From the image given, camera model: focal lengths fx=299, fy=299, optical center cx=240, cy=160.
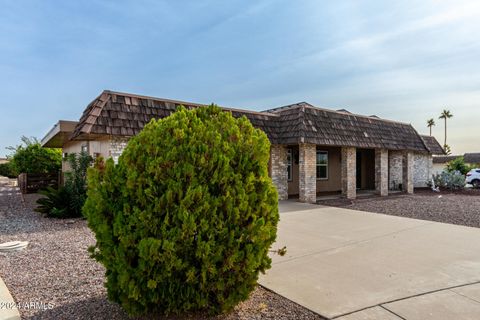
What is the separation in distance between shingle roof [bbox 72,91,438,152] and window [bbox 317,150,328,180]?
2206mm

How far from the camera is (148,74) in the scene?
1268 centimetres

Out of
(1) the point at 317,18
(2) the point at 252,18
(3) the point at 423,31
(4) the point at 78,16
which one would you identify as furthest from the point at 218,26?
(3) the point at 423,31

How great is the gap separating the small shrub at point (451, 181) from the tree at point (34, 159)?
24.9m

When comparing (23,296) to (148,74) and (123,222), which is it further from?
(148,74)

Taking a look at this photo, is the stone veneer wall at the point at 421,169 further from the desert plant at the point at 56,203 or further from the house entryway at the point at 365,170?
the desert plant at the point at 56,203

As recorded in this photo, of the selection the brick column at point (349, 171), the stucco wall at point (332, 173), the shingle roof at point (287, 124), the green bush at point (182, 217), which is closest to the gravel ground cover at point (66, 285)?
the green bush at point (182, 217)

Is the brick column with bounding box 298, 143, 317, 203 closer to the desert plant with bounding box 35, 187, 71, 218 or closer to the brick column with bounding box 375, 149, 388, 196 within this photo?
the brick column with bounding box 375, 149, 388, 196

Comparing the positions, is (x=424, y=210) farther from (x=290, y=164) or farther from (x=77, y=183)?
(x=77, y=183)

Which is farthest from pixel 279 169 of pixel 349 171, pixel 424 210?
pixel 424 210

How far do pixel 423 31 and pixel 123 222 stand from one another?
9.96 meters

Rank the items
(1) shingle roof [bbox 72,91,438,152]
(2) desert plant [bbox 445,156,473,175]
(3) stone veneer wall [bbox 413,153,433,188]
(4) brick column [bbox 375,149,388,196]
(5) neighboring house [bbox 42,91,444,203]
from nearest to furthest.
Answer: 1. (1) shingle roof [bbox 72,91,438,152]
2. (5) neighboring house [bbox 42,91,444,203]
3. (4) brick column [bbox 375,149,388,196]
4. (3) stone veneer wall [bbox 413,153,433,188]
5. (2) desert plant [bbox 445,156,473,175]

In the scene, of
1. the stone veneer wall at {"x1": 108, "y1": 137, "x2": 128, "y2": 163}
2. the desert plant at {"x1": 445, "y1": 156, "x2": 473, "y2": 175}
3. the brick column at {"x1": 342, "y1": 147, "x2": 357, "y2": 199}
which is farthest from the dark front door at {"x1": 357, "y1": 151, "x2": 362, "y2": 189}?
the stone veneer wall at {"x1": 108, "y1": 137, "x2": 128, "y2": 163}

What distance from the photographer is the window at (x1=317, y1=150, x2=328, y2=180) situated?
1561 cm

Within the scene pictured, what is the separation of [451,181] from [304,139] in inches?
535
